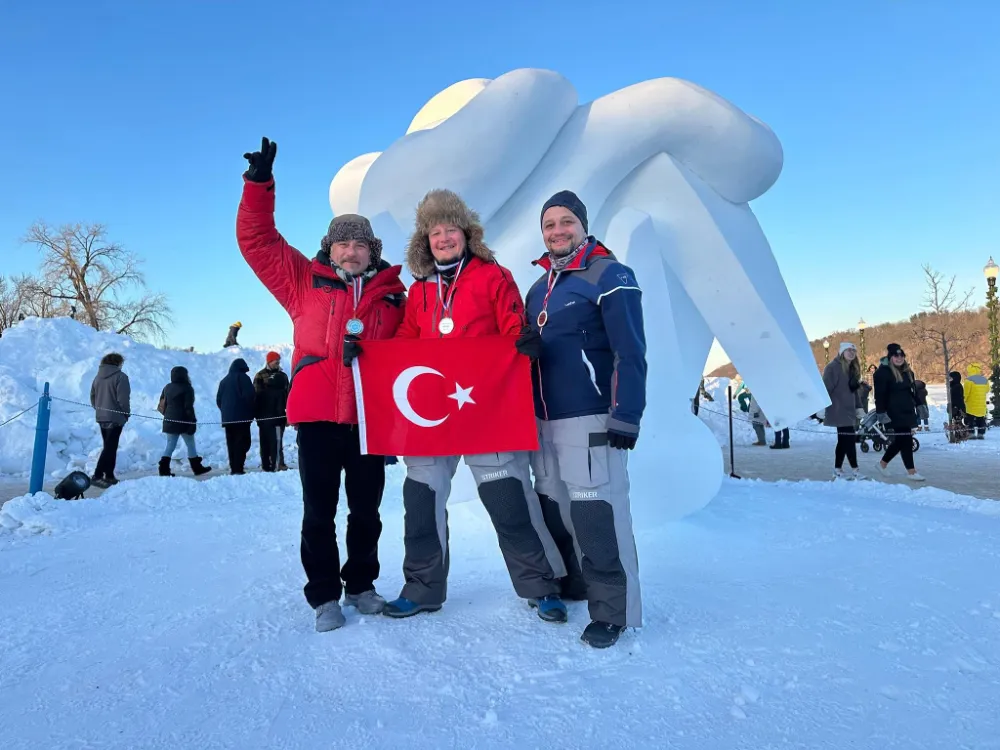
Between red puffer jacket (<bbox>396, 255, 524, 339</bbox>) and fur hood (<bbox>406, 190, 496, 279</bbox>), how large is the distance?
0.06 metres

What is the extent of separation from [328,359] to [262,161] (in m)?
0.86

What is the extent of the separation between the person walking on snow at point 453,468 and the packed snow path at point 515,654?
6.5 inches

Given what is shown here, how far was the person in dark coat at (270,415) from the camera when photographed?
8992 mm

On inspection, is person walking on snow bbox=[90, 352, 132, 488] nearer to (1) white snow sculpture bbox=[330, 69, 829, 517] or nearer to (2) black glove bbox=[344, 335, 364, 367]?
(1) white snow sculpture bbox=[330, 69, 829, 517]

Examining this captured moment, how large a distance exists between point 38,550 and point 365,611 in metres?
2.59

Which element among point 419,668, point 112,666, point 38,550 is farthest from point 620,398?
point 38,550

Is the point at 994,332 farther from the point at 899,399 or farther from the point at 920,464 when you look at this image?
the point at 899,399

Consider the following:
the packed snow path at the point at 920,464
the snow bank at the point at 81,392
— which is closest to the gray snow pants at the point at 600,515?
the packed snow path at the point at 920,464

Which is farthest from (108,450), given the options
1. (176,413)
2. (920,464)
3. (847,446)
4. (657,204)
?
(920,464)

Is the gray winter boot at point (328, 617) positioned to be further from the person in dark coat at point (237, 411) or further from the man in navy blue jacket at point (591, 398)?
the person in dark coat at point (237, 411)

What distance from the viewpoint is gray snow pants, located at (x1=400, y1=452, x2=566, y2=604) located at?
8.68ft

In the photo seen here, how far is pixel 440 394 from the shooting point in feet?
8.90

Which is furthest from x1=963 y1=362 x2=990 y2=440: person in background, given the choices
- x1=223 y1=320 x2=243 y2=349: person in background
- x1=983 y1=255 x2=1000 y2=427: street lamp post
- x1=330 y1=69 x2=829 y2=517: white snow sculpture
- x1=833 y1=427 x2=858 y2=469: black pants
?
x1=223 y1=320 x2=243 y2=349: person in background

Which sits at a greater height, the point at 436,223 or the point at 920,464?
the point at 436,223
